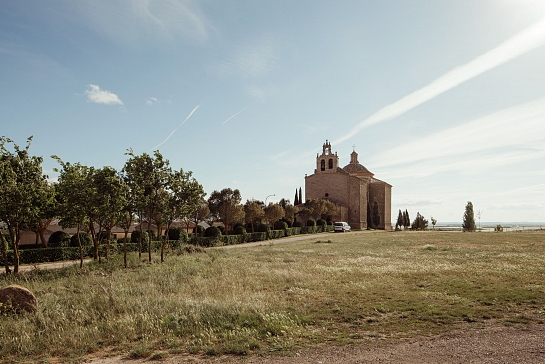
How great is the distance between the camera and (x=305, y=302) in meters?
11.1

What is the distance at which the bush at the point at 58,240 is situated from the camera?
84.3 feet

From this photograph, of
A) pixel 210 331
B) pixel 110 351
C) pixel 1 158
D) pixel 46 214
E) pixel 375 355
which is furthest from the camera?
pixel 46 214

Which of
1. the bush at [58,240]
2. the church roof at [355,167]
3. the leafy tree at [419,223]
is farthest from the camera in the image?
the church roof at [355,167]

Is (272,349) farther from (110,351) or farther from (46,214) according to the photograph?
(46,214)

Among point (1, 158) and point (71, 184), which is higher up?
point (1, 158)

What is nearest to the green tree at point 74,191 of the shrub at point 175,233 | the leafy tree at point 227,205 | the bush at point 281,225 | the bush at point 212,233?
the shrub at point 175,233

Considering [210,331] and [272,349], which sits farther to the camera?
[210,331]

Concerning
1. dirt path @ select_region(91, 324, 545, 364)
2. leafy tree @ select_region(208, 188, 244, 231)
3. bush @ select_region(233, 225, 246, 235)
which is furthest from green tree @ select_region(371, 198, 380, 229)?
dirt path @ select_region(91, 324, 545, 364)

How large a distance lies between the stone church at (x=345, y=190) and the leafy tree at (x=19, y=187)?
64.6 metres

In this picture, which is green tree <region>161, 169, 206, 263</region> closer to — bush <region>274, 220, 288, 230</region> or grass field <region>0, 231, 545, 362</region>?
grass field <region>0, 231, 545, 362</region>

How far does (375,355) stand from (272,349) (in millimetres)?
1965

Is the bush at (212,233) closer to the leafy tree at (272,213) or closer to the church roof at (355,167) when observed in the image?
the leafy tree at (272,213)

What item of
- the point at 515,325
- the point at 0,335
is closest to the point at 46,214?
the point at 0,335

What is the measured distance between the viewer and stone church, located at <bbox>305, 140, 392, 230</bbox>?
8050 centimetres
